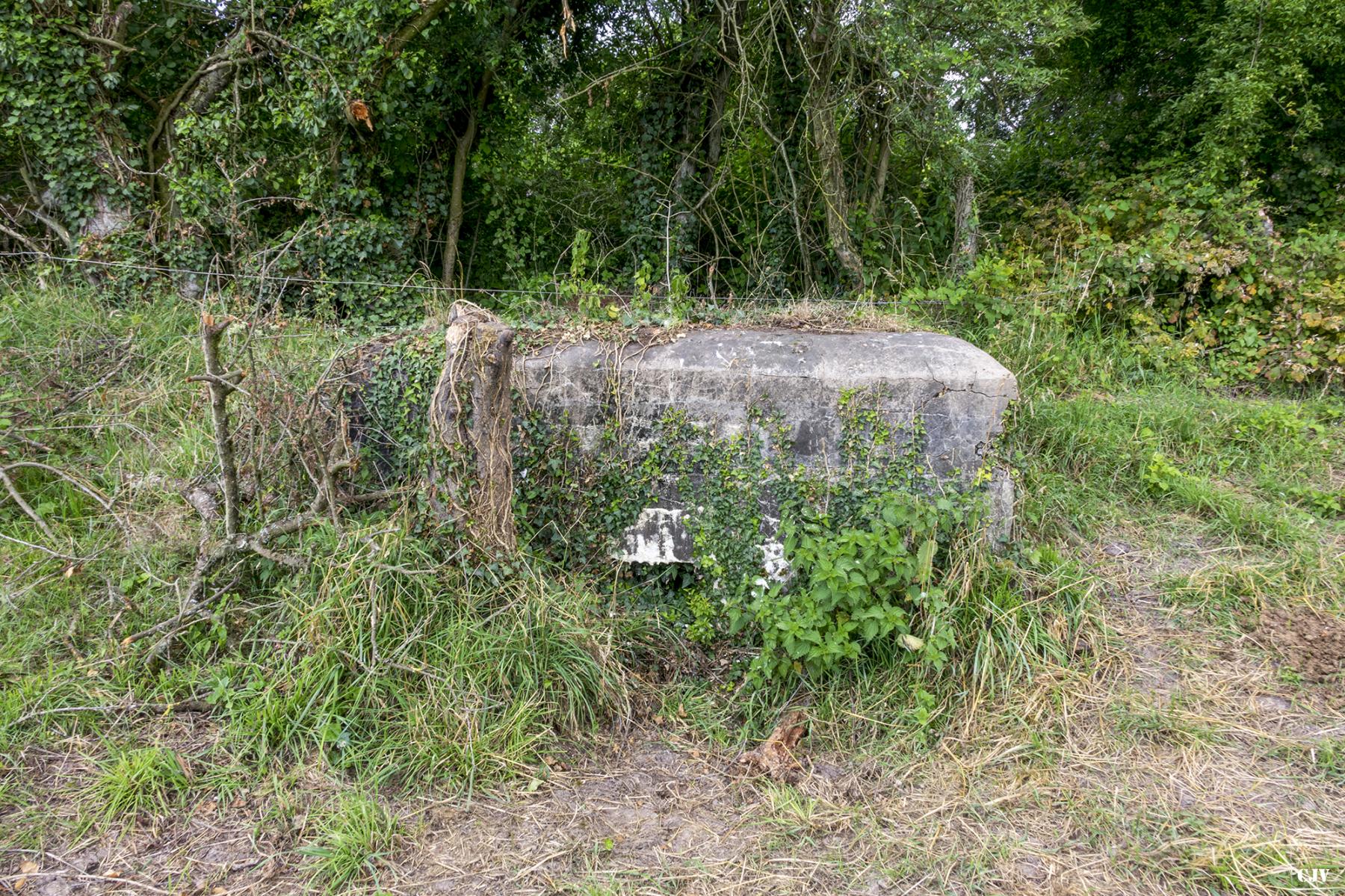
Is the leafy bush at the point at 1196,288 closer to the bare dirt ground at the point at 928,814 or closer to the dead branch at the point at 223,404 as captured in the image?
the bare dirt ground at the point at 928,814

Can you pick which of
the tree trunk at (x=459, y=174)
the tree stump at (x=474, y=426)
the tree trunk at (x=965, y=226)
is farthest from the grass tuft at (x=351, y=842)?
the tree trunk at (x=459, y=174)

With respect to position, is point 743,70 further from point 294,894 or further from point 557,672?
point 294,894

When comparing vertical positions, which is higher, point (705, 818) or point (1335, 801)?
point (1335, 801)

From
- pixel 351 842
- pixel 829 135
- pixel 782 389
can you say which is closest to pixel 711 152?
pixel 829 135

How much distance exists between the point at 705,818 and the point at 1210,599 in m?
2.62

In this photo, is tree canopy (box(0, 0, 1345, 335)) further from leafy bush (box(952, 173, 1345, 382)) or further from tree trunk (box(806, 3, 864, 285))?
leafy bush (box(952, 173, 1345, 382))

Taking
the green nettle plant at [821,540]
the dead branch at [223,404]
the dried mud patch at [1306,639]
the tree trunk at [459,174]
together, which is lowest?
the dried mud patch at [1306,639]

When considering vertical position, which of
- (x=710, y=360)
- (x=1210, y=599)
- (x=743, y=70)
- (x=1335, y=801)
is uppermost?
(x=743, y=70)

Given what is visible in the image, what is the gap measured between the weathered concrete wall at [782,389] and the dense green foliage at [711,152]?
1.75 feet

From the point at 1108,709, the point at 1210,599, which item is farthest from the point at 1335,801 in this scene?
the point at 1210,599

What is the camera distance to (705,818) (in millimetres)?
2893

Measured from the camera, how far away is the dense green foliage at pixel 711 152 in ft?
18.5

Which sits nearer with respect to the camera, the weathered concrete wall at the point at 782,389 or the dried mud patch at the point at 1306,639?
the dried mud patch at the point at 1306,639

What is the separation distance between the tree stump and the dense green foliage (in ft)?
3.31
